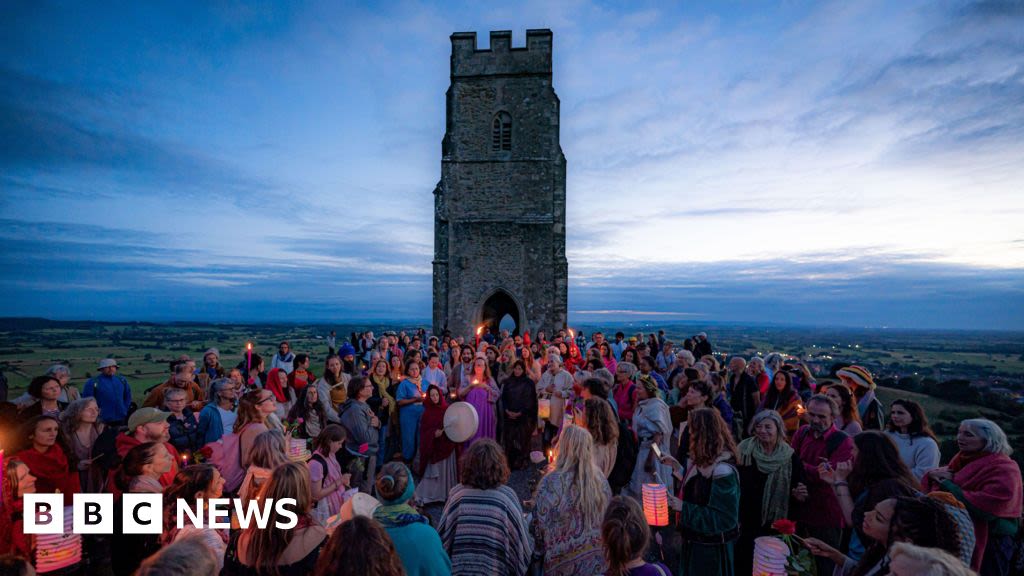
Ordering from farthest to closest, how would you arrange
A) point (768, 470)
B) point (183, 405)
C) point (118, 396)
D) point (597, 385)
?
point (118, 396) → point (597, 385) → point (183, 405) → point (768, 470)

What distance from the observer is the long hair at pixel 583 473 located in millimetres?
3234

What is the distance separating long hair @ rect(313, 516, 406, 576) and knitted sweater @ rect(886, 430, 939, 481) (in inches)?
174

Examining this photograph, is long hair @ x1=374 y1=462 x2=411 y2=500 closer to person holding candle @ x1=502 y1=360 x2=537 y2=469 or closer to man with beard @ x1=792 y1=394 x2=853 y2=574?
man with beard @ x1=792 y1=394 x2=853 y2=574

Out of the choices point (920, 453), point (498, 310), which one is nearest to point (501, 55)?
point (498, 310)

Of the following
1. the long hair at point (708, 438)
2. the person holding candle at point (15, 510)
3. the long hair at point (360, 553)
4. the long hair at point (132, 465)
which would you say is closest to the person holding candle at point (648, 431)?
the long hair at point (708, 438)

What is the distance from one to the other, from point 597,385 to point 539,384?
2981 mm

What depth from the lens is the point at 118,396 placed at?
6711mm

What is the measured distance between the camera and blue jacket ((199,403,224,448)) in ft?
16.7

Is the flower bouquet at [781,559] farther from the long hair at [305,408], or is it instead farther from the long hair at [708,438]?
the long hair at [305,408]

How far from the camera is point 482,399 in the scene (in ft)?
25.0

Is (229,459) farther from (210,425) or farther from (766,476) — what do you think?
(766,476)

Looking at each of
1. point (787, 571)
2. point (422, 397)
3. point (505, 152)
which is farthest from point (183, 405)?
point (505, 152)

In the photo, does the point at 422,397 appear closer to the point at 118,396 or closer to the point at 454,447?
the point at 454,447

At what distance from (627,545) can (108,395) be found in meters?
7.62
